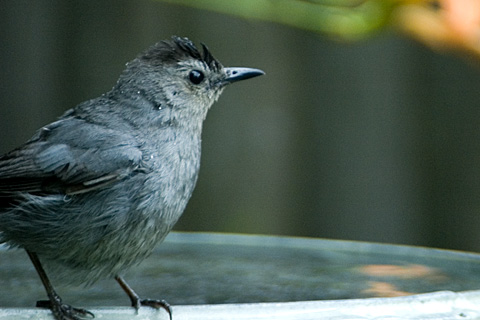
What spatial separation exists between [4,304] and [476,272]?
144 cm

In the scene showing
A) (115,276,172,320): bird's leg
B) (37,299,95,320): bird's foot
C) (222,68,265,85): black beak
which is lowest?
(37,299,95,320): bird's foot

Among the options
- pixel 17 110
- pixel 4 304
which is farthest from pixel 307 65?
pixel 4 304

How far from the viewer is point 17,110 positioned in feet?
15.2

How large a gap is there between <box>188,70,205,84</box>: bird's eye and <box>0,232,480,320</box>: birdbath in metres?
0.62

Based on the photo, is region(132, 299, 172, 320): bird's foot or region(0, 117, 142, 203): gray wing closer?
region(132, 299, 172, 320): bird's foot

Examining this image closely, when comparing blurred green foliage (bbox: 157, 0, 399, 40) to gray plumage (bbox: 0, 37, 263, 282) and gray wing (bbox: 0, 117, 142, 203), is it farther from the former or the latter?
gray wing (bbox: 0, 117, 142, 203)

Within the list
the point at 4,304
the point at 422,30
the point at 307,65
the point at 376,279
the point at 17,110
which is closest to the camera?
the point at 4,304

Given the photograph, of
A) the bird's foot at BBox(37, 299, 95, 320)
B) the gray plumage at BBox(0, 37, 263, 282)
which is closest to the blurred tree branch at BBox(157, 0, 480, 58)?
the gray plumage at BBox(0, 37, 263, 282)

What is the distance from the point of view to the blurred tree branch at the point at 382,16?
9.48 ft

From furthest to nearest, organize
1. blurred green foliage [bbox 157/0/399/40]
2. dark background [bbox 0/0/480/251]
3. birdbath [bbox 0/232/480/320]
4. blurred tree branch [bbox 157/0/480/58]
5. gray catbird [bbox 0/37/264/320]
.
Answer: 1. dark background [bbox 0/0/480/251]
2. blurred green foliage [bbox 157/0/399/40]
3. blurred tree branch [bbox 157/0/480/58]
4. gray catbird [bbox 0/37/264/320]
5. birdbath [bbox 0/232/480/320]

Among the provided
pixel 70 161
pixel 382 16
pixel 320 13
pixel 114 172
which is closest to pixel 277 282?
pixel 114 172

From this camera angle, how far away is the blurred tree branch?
9.48 ft

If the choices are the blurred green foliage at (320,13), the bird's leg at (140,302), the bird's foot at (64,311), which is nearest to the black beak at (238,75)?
A: the blurred green foliage at (320,13)

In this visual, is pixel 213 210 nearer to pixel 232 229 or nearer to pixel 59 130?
pixel 232 229
